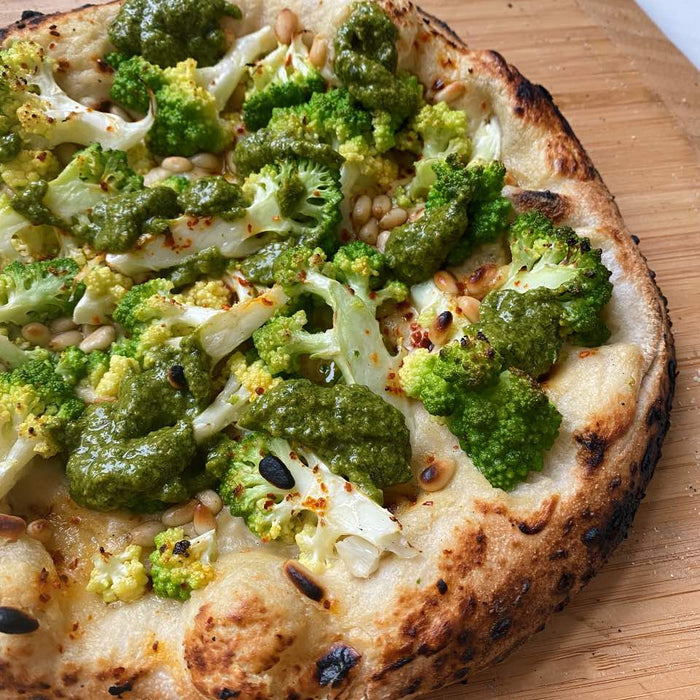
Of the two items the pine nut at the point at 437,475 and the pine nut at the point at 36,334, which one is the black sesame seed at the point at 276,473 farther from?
the pine nut at the point at 36,334

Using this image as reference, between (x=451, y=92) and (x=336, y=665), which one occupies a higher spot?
(x=451, y=92)

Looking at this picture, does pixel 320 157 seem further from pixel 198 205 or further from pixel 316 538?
pixel 316 538

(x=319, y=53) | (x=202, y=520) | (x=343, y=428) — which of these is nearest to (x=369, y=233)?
(x=319, y=53)

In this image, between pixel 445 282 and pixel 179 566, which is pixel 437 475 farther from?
pixel 179 566

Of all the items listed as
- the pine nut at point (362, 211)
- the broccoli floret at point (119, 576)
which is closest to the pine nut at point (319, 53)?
the pine nut at point (362, 211)

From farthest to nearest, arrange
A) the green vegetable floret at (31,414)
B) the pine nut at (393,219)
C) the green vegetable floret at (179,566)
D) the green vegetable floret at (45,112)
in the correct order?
1. the pine nut at (393,219)
2. the green vegetable floret at (45,112)
3. the green vegetable floret at (31,414)
4. the green vegetable floret at (179,566)

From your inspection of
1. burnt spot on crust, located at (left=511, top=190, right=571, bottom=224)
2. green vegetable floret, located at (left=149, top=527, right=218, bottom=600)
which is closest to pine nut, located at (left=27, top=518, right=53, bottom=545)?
green vegetable floret, located at (left=149, top=527, right=218, bottom=600)

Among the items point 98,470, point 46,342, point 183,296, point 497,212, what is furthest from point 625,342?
point 46,342
